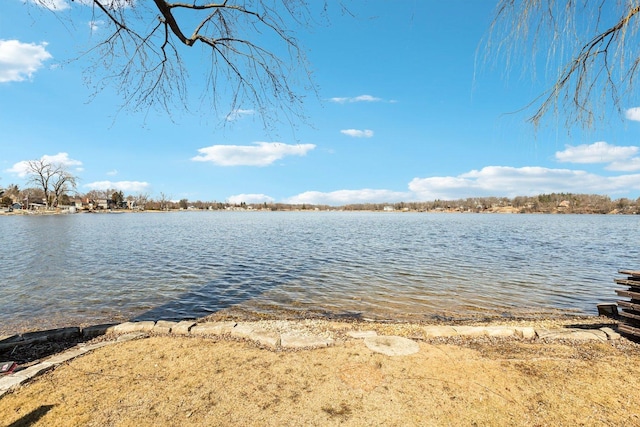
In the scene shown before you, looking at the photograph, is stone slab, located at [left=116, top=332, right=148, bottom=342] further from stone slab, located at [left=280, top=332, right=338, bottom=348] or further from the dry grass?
stone slab, located at [left=280, top=332, right=338, bottom=348]

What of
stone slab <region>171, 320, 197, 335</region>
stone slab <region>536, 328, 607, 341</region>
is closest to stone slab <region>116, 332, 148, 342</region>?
stone slab <region>171, 320, 197, 335</region>

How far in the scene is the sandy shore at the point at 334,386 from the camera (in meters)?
3.61

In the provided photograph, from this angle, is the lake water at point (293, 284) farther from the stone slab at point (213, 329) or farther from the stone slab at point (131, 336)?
the stone slab at point (131, 336)

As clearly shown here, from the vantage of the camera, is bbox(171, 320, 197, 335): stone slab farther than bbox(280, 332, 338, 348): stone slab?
Yes

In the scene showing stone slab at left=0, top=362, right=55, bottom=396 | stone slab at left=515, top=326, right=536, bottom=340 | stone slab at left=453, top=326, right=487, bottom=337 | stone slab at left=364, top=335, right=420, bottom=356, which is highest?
stone slab at left=0, top=362, right=55, bottom=396

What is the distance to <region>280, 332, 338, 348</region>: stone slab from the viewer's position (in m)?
5.64

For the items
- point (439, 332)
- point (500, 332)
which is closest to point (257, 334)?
point (439, 332)

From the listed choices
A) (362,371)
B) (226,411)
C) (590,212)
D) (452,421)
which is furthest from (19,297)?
(590,212)

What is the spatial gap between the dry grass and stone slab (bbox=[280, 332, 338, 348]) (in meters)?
0.30

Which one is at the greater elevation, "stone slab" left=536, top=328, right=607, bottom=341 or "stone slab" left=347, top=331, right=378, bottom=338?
"stone slab" left=347, top=331, right=378, bottom=338

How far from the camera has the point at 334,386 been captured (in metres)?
4.24

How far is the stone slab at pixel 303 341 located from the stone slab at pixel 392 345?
2.57ft

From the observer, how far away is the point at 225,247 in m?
25.7

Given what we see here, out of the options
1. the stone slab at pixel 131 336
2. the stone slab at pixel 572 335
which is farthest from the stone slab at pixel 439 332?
the stone slab at pixel 131 336
